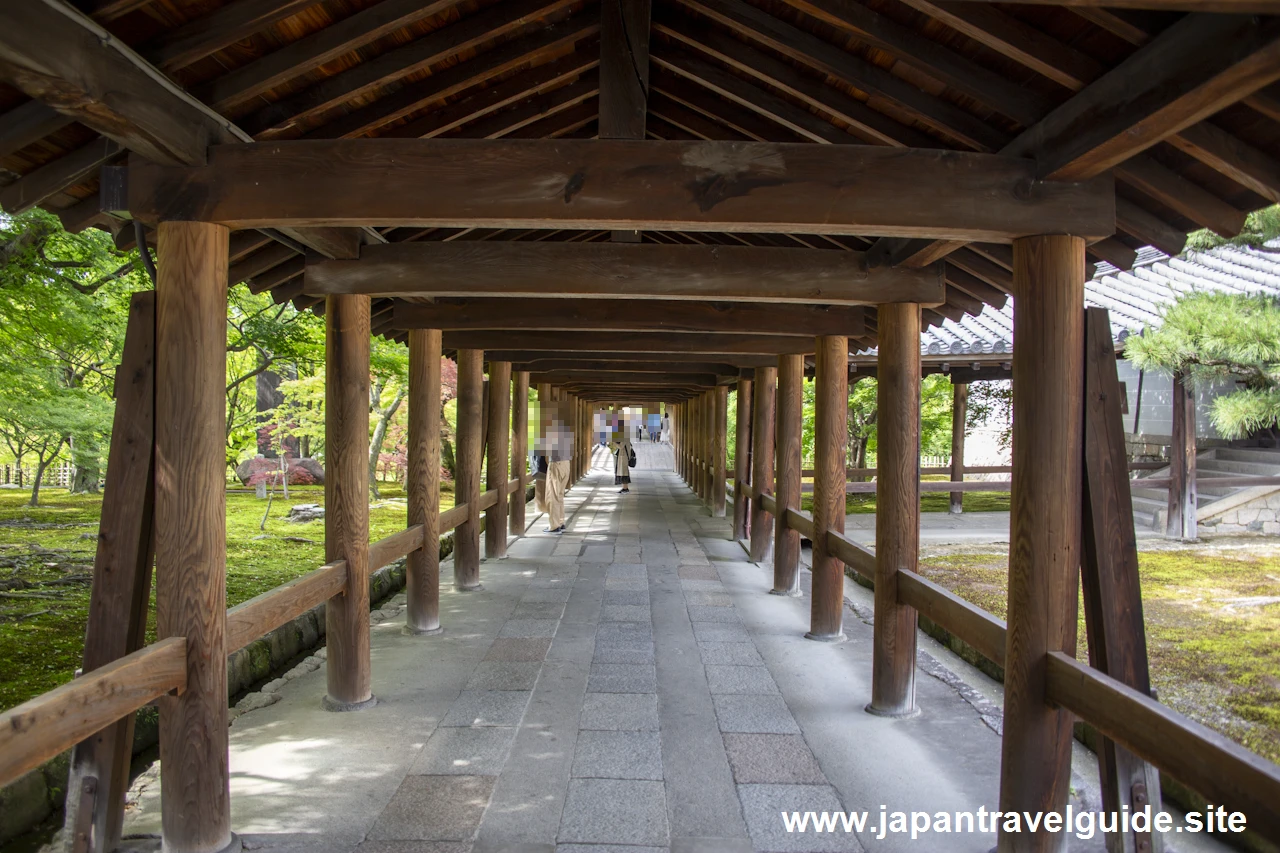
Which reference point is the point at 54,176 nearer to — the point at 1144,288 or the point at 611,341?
the point at 611,341

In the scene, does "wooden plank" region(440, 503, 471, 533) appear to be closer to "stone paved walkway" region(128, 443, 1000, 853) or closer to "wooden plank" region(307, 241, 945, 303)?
"stone paved walkway" region(128, 443, 1000, 853)

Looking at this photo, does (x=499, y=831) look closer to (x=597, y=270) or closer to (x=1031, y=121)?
(x=597, y=270)

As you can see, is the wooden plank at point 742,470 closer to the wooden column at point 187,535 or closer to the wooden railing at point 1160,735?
the wooden railing at point 1160,735

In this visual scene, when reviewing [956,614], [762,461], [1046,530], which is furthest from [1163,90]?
[762,461]

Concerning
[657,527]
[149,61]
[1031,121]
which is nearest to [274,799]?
[149,61]

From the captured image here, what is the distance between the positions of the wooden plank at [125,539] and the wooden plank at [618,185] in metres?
0.61

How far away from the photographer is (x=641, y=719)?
4.44 metres

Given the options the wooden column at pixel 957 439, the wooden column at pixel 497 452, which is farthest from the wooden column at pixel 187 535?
the wooden column at pixel 957 439

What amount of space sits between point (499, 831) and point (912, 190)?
2.96 meters

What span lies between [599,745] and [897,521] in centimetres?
201

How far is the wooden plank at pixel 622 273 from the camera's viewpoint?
4.53m

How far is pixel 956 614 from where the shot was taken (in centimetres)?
369

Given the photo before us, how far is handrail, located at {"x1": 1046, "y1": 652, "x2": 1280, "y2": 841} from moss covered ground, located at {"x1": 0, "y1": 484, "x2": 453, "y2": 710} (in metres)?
5.02

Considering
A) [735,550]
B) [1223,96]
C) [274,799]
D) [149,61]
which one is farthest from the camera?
[735,550]
